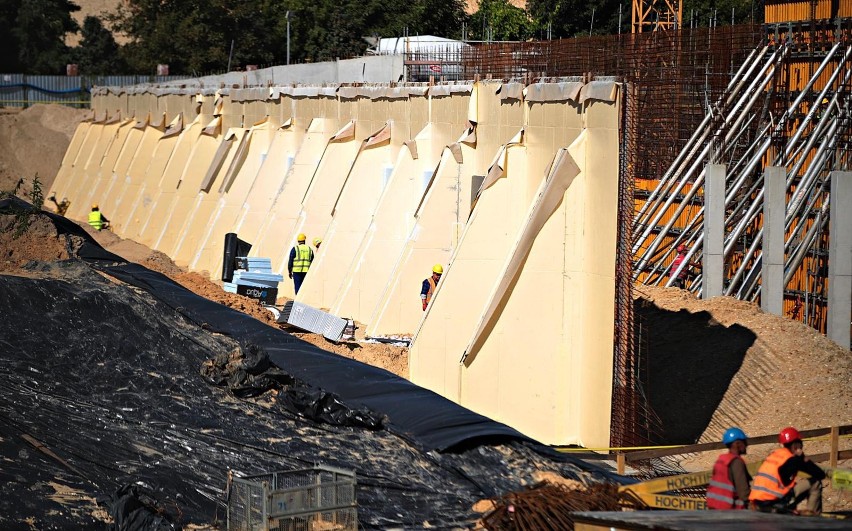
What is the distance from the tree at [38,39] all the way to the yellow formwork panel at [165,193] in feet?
115

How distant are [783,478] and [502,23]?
4762 cm

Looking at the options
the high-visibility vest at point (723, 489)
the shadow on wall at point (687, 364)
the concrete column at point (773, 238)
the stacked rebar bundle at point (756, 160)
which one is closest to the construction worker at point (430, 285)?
the shadow on wall at point (687, 364)

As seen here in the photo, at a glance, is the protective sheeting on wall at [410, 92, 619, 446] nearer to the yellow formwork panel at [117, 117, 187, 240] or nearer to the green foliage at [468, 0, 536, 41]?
the yellow formwork panel at [117, 117, 187, 240]

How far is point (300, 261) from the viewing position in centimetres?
2450

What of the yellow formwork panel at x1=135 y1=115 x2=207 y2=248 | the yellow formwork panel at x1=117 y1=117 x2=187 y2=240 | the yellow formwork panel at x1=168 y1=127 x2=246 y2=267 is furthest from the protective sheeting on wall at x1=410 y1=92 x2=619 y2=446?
the yellow formwork panel at x1=117 y1=117 x2=187 y2=240

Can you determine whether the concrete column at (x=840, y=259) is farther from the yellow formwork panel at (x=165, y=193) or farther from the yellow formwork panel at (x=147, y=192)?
the yellow formwork panel at (x=147, y=192)

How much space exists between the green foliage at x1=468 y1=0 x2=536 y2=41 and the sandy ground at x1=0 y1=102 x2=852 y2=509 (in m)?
34.1

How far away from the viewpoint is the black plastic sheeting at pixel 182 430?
425 inches

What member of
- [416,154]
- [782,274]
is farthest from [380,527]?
[416,154]

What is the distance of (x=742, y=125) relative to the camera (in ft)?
75.6

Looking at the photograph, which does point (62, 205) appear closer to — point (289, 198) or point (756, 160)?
point (289, 198)

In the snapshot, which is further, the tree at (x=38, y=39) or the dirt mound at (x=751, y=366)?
the tree at (x=38, y=39)

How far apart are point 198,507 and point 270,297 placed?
45.3 feet

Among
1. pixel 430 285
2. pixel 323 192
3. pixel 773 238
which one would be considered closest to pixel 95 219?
pixel 323 192
